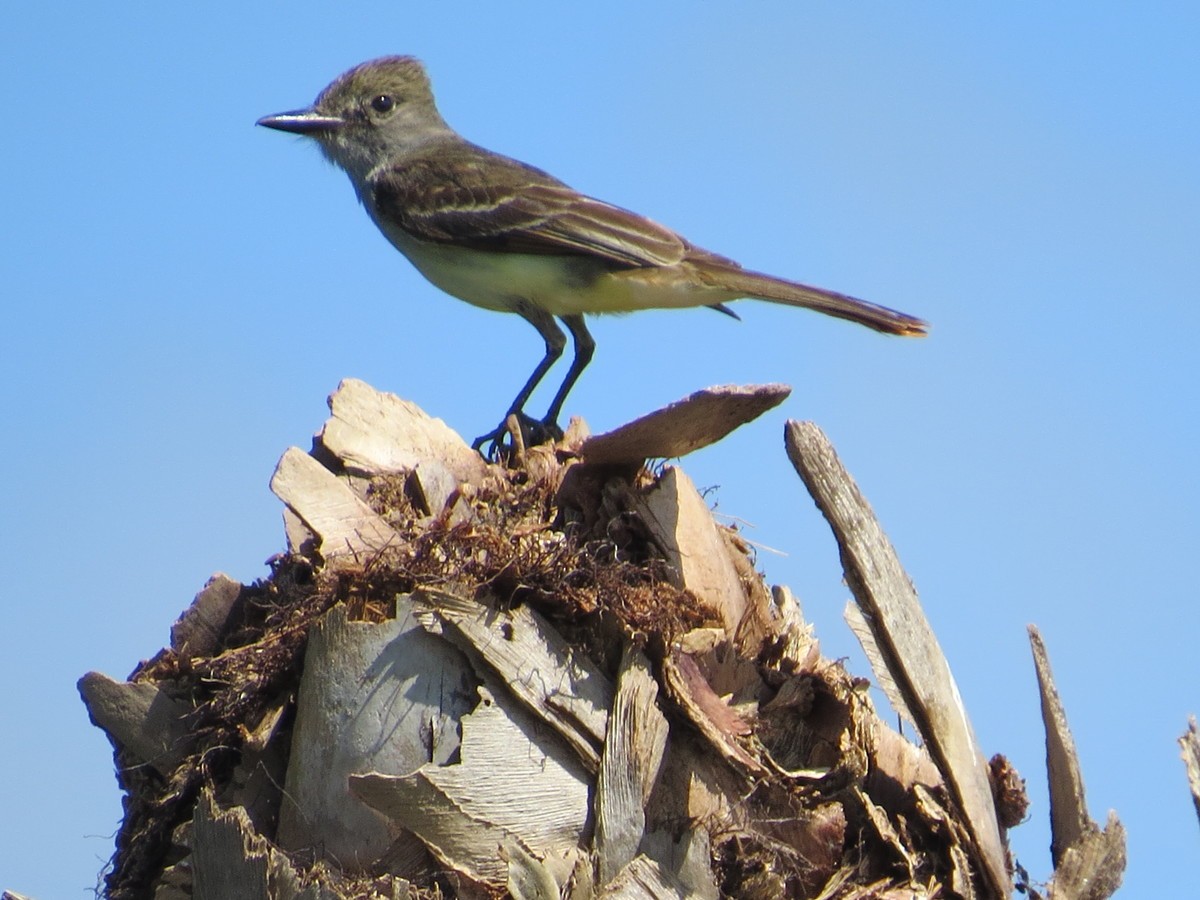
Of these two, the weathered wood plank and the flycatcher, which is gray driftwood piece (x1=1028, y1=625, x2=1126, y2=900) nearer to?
the weathered wood plank

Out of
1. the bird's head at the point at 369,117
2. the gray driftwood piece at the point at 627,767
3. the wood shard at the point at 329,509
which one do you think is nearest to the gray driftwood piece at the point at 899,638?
the gray driftwood piece at the point at 627,767

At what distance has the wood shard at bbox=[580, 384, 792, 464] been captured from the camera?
4.80m

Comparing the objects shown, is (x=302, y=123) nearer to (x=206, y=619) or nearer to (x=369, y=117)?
(x=369, y=117)

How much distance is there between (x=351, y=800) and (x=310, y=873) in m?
0.24

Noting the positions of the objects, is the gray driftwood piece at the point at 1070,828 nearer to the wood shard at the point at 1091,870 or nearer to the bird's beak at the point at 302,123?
the wood shard at the point at 1091,870

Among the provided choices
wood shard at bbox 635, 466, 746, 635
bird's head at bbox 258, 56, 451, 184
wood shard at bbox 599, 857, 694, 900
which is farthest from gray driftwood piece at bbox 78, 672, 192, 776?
bird's head at bbox 258, 56, 451, 184

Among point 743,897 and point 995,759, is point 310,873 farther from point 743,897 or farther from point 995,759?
point 995,759

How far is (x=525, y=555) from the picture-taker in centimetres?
482

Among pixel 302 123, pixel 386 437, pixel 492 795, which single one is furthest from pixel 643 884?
pixel 302 123

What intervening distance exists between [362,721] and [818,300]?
4.71m

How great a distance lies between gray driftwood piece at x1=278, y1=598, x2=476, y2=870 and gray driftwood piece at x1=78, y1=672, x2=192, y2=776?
0.60m

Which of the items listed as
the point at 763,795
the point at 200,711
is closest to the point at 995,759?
the point at 763,795

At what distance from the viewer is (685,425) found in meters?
4.97

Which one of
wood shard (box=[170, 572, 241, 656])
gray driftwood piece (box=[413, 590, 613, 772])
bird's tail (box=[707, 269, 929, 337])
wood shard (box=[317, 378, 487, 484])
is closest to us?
gray driftwood piece (box=[413, 590, 613, 772])
